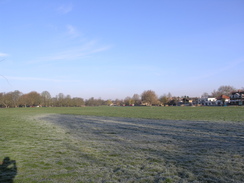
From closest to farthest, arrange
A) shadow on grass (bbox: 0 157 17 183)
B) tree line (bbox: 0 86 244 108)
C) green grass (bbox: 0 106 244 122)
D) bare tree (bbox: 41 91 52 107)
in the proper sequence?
shadow on grass (bbox: 0 157 17 183), green grass (bbox: 0 106 244 122), tree line (bbox: 0 86 244 108), bare tree (bbox: 41 91 52 107)

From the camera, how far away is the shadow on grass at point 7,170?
19.7ft

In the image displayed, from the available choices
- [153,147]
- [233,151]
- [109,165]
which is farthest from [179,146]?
[109,165]

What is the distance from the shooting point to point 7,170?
6.88 m

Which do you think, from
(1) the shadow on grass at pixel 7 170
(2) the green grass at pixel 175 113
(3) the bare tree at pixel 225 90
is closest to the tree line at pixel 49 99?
(3) the bare tree at pixel 225 90

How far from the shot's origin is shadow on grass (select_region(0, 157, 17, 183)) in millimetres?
6016

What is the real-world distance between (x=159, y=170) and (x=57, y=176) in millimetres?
3151

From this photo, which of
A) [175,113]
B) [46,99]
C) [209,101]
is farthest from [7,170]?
[209,101]

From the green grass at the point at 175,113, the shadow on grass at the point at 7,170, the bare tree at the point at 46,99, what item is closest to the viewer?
the shadow on grass at the point at 7,170

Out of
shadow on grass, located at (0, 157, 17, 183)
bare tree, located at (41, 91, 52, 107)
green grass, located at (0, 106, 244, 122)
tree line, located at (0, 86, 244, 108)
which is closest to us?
shadow on grass, located at (0, 157, 17, 183)

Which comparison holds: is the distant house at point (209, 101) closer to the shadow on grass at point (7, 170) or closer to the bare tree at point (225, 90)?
the bare tree at point (225, 90)

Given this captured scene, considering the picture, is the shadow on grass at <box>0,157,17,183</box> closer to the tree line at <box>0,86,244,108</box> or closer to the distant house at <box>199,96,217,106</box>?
the tree line at <box>0,86,244,108</box>

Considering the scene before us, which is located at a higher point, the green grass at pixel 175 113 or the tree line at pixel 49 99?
the tree line at pixel 49 99

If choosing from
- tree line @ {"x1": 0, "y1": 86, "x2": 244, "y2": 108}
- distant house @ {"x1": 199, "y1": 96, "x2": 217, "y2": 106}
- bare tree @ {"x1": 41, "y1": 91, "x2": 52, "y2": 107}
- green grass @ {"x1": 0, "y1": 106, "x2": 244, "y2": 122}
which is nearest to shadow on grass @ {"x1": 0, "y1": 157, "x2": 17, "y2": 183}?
green grass @ {"x1": 0, "y1": 106, "x2": 244, "y2": 122}

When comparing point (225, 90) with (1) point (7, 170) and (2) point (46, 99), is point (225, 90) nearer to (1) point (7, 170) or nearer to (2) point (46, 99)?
(2) point (46, 99)
